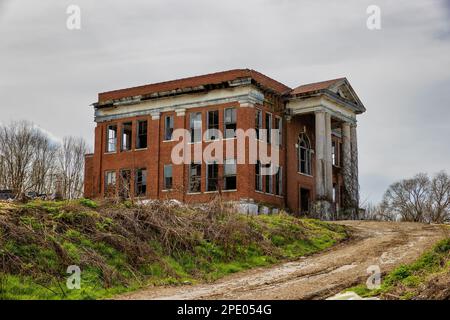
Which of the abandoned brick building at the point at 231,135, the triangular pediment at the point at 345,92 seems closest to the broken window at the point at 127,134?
the abandoned brick building at the point at 231,135

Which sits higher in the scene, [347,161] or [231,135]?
[231,135]

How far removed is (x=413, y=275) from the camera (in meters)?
15.8

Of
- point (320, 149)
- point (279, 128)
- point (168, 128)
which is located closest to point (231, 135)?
point (279, 128)

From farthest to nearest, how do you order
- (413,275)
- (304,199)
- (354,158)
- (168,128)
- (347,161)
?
(354,158)
(347,161)
(304,199)
(168,128)
(413,275)

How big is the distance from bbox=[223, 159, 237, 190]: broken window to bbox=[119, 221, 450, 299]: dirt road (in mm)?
12364

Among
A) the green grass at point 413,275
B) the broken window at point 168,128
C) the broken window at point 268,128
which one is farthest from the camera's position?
the broken window at point 168,128

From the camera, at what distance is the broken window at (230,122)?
39406 millimetres

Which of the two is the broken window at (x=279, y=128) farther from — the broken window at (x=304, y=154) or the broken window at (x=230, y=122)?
Answer: the broken window at (x=230, y=122)

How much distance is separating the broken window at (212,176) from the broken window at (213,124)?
63.3 inches

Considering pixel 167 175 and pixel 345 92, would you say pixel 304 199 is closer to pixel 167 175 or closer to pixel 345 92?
pixel 345 92

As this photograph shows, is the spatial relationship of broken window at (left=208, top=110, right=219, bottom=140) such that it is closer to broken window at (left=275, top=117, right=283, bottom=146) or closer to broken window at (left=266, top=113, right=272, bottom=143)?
broken window at (left=266, top=113, right=272, bottom=143)

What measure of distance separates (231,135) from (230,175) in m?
2.24

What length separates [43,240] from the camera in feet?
57.5
